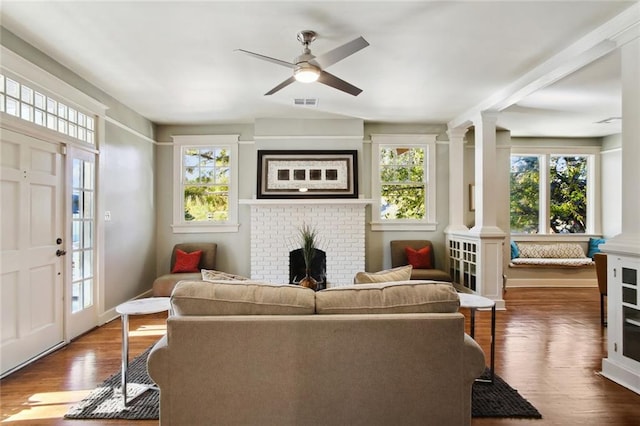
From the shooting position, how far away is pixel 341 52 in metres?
2.65

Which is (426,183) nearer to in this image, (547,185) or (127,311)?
(547,185)

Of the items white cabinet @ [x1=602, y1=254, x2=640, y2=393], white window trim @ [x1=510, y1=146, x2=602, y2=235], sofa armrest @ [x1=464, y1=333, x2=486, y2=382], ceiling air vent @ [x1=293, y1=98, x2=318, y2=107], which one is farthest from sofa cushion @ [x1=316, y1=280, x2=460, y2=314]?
white window trim @ [x1=510, y1=146, x2=602, y2=235]

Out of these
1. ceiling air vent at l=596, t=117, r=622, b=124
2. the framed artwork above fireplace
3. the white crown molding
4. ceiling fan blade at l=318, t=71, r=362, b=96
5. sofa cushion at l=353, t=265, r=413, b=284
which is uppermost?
ceiling air vent at l=596, t=117, r=622, b=124

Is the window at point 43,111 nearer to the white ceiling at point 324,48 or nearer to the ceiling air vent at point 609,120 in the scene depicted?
the white ceiling at point 324,48

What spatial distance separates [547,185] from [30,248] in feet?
24.4

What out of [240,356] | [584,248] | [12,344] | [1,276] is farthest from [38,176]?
[584,248]

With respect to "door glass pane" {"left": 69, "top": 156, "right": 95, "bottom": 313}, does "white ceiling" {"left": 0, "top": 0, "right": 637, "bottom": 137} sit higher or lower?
higher

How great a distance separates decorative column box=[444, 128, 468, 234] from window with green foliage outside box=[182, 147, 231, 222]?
356cm

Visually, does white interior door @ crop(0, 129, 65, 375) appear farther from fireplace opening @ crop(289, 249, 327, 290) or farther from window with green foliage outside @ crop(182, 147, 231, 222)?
fireplace opening @ crop(289, 249, 327, 290)

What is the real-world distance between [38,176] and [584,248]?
8.00m

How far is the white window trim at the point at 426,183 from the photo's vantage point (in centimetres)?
591

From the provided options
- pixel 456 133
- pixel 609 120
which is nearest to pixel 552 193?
pixel 609 120

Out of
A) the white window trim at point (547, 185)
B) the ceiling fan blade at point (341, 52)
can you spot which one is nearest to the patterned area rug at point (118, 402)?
the ceiling fan blade at point (341, 52)

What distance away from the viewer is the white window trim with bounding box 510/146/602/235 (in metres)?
6.58
